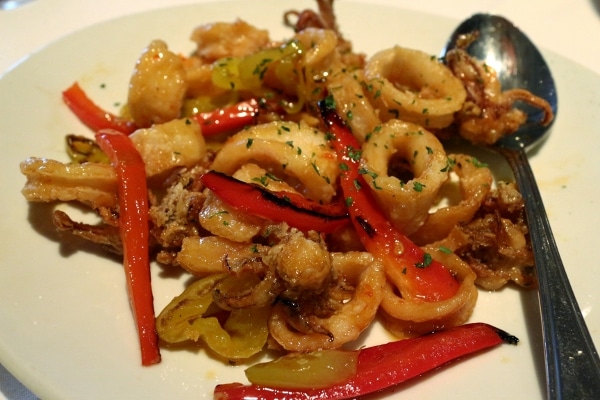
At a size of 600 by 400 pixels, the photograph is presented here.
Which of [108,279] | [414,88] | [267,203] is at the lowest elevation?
[108,279]

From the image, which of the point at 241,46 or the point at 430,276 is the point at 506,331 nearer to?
the point at 430,276

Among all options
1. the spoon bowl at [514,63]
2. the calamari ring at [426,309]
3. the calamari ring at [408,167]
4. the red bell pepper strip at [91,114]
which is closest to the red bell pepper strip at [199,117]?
the red bell pepper strip at [91,114]

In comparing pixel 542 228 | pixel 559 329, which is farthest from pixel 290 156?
pixel 559 329

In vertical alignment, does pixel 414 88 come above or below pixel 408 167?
above

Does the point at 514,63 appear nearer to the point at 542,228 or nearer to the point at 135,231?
the point at 542,228

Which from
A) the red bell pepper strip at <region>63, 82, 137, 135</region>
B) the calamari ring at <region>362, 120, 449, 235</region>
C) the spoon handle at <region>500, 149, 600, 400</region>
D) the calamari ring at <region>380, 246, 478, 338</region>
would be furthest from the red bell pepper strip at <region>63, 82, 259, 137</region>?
the spoon handle at <region>500, 149, 600, 400</region>

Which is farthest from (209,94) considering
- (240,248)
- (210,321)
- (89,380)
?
(89,380)

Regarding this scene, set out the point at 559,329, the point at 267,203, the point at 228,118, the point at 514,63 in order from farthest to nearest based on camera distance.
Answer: the point at 514,63 < the point at 228,118 < the point at 267,203 < the point at 559,329

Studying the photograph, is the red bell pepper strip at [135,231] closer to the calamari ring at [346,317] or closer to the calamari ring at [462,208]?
the calamari ring at [346,317]
